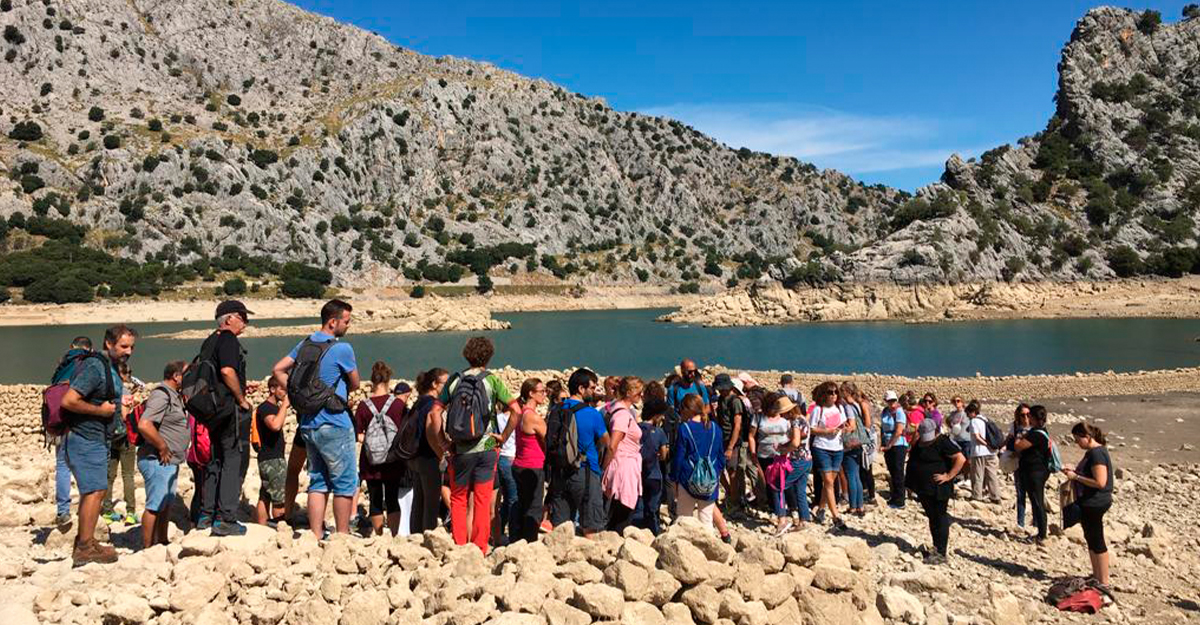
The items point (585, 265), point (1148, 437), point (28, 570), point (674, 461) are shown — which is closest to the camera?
point (28, 570)

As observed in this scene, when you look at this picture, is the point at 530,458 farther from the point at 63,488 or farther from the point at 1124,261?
the point at 1124,261

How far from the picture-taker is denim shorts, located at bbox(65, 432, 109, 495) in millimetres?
5797

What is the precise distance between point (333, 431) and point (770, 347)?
45.7m

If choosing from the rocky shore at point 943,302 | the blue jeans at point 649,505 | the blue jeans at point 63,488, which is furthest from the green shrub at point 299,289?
the blue jeans at point 649,505

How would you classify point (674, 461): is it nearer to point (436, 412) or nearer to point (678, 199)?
point (436, 412)

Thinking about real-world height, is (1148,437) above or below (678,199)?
below

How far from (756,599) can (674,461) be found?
9.06 ft

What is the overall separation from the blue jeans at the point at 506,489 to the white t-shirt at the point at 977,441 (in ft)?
22.2

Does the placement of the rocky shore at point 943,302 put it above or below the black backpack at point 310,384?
below

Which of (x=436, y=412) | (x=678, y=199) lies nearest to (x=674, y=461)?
(x=436, y=412)

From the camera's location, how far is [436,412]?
6234 millimetres

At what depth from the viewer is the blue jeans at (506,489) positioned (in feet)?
23.6

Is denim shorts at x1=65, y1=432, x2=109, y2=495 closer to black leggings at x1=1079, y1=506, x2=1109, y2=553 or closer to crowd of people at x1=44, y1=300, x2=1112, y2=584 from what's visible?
crowd of people at x1=44, y1=300, x2=1112, y2=584

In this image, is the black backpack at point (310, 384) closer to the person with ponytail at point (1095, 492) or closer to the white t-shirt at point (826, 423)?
the white t-shirt at point (826, 423)
